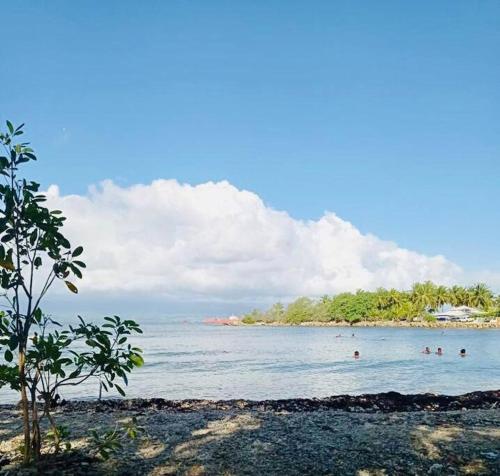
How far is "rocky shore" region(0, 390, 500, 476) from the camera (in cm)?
586

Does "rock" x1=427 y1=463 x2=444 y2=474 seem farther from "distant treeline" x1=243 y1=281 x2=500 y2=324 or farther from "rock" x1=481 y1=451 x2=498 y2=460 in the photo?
"distant treeline" x1=243 y1=281 x2=500 y2=324

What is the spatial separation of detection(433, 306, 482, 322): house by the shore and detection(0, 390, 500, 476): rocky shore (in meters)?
121

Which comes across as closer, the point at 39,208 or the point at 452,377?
the point at 39,208

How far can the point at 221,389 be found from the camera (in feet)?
67.0

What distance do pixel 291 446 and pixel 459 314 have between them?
124m

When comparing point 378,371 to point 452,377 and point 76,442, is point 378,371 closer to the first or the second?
point 452,377

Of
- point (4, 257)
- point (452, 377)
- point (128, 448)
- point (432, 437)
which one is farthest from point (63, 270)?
point (452, 377)

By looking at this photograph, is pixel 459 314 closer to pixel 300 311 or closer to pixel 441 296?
pixel 441 296

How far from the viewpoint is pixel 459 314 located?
393ft

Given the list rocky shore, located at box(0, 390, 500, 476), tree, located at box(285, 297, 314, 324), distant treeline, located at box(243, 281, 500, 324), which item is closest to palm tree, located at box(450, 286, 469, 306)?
distant treeline, located at box(243, 281, 500, 324)

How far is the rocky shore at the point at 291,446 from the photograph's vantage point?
5855 millimetres

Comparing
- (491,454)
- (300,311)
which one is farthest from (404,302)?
(491,454)

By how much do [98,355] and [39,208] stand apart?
61.4 inches

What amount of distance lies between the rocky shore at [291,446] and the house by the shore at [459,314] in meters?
121
